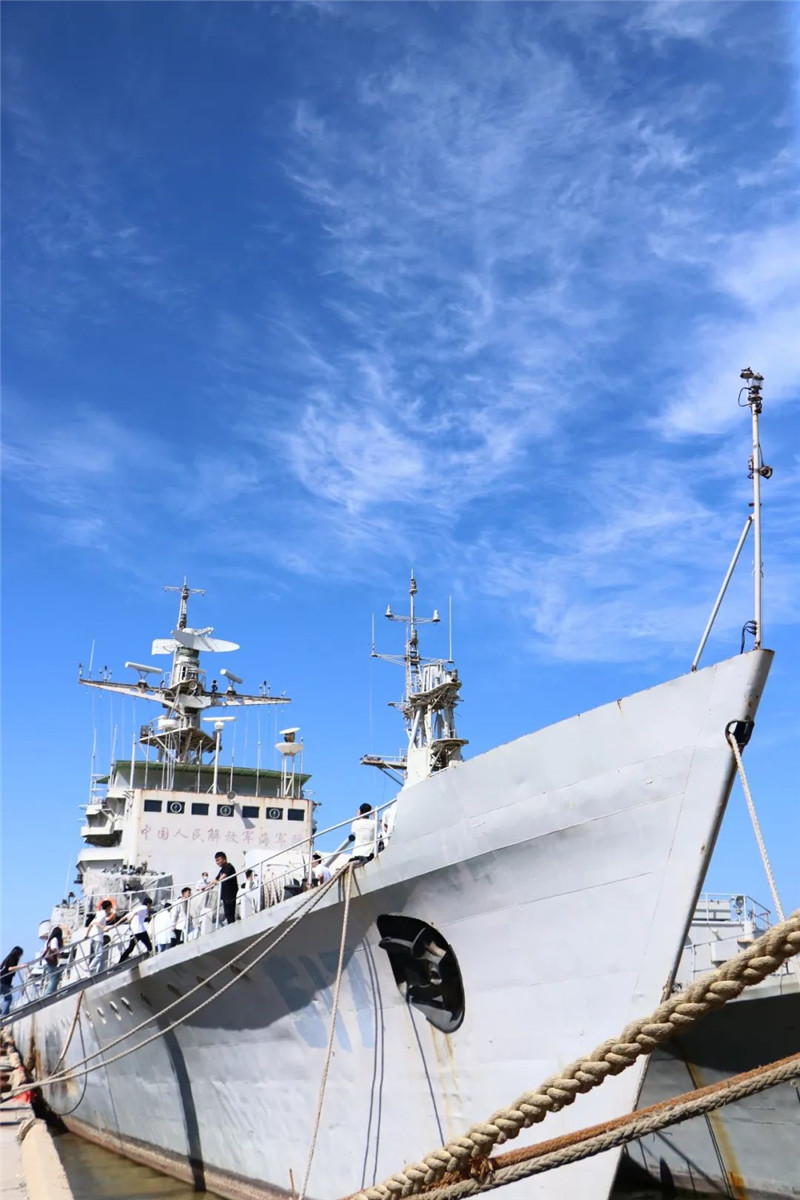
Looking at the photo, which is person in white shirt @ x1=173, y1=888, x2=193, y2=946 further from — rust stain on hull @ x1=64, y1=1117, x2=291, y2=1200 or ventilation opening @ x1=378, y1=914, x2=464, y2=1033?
ventilation opening @ x1=378, y1=914, x2=464, y2=1033

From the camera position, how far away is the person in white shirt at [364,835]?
8883 mm

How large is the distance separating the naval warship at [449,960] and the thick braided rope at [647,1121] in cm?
286

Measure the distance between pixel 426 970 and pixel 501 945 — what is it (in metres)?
0.83

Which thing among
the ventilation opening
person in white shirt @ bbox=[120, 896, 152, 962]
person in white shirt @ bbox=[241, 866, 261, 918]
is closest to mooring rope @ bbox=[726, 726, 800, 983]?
the ventilation opening

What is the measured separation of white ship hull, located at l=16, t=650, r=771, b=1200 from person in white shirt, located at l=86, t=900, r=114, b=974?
9.84 feet

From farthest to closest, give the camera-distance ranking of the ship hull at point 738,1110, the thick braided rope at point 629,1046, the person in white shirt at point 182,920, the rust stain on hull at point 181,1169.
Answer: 1. the ship hull at point 738,1110
2. the person in white shirt at point 182,920
3. the rust stain on hull at point 181,1169
4. the thick braided rope at point 629,1046

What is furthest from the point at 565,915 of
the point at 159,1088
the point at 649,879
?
the point at 159,1088

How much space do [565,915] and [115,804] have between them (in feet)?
47.9

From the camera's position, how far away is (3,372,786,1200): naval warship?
6676 mm

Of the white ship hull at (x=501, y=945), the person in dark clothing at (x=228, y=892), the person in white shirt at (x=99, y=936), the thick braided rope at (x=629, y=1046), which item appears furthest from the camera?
the person in white shirt at (x=99, y=936)

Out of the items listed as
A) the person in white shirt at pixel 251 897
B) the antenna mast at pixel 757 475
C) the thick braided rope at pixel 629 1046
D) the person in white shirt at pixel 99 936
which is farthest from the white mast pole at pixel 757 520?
the person in white shirt at pixel 99 936

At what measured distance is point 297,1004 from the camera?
9367 mm

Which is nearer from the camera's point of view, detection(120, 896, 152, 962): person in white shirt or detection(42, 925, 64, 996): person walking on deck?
detection(120, 896, 152, 962): person in white shirt

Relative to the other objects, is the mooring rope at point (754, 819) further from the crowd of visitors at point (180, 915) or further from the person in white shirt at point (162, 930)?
the person in white shirt at point (162, 930)
